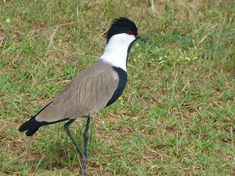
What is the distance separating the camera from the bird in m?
5.09

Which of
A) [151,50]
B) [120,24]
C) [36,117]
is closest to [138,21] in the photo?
[151,50]

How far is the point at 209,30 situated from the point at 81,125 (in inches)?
88.3

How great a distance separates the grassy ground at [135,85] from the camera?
5.59 meters

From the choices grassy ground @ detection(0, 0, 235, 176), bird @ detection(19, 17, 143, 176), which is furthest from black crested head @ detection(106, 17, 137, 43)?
grassy ground @ detection(0, 0, 235, 176)

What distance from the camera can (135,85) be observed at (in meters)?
6.70

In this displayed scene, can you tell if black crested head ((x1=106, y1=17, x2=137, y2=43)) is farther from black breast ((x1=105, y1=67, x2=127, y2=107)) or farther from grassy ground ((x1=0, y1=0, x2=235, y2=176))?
grassy ground ((x1=0, y1=0, x2=235, y2=176))

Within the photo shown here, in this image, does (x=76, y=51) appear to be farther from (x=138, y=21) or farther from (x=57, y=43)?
(x=138, y=21)

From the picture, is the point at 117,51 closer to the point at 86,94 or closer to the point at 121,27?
the point at 121,27

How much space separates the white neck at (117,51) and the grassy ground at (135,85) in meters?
0.74

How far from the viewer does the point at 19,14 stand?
766 centimetres

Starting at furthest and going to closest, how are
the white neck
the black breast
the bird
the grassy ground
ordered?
the grassy ground
the white neck
the black breast
the bird

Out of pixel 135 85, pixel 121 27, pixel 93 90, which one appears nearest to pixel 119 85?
pixel 93 90

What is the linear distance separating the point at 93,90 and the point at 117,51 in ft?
1.21

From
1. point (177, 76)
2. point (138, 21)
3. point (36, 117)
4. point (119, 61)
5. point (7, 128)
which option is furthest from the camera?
point (138, 21)
